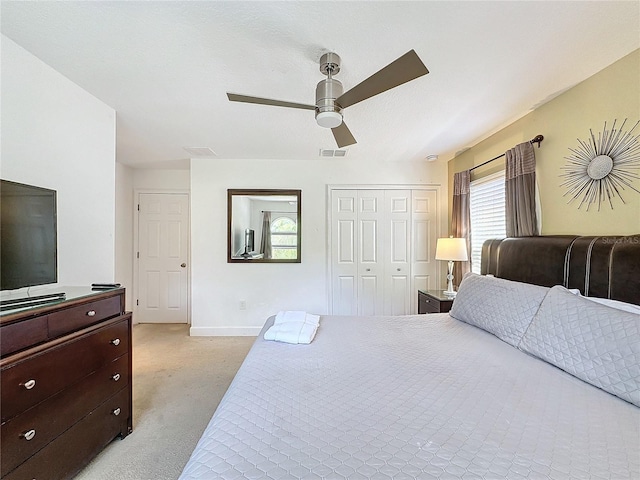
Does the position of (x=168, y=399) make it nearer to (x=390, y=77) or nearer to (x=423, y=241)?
(x=390, y=77)

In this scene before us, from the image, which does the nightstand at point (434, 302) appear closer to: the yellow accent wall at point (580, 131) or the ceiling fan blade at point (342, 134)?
the yellow accent wall at point (580, 131)

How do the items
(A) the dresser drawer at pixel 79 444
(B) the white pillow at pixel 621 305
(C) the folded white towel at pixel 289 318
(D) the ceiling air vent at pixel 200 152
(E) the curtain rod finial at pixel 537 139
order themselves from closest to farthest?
(A) the dresser drawer at pixel 79 444 < (B) the white pillow at pixel 621 305 < (C) the folded white towel at pixel 289 318 < (E) the curtain rod finial at pixel 537 139 < (D) the ceiling air vent at pixel 200 152

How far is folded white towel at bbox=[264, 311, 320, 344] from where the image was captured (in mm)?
1737

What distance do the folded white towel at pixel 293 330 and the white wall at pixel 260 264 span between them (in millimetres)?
1865

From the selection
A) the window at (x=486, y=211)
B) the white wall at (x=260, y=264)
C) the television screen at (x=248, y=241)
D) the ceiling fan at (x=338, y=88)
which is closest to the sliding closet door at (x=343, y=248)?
the white wall at (x=260, y=264)

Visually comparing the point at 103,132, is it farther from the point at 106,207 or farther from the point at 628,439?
the point at 628,439

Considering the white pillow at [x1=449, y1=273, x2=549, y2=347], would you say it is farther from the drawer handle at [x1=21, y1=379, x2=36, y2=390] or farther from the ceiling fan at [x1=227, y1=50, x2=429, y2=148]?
the drawer handle at [x1=21, y1=379, x2=36, y2=390]

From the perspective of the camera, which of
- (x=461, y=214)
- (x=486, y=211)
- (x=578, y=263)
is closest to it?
(x=578, y=263)

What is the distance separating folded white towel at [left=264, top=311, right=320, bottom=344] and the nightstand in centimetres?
158

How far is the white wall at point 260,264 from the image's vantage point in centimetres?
378

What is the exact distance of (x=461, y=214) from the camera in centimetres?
330

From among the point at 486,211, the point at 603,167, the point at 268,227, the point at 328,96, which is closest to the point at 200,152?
the point at 268,227

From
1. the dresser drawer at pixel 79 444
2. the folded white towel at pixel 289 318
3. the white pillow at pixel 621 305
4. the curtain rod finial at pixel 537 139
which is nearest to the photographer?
the dresser drawer at pixel 79 444

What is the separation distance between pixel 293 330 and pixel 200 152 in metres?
2.76
